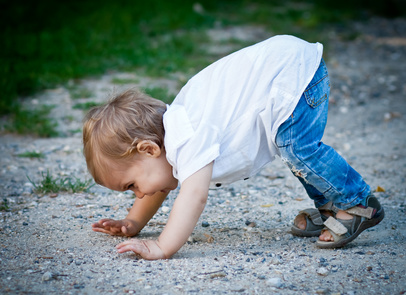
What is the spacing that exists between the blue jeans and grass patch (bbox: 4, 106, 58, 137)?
2.59 m

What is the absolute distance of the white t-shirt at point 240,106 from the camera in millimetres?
2303

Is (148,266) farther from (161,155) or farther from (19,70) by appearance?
(19,70)

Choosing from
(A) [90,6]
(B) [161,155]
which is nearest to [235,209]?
(B) [161,155]

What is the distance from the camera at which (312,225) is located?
9.21 ft

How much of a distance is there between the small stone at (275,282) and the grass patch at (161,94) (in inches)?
119

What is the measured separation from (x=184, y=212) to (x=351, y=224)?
866mm

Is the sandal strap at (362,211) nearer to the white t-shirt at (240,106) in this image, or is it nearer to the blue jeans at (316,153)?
the blue jeans at (316,153)

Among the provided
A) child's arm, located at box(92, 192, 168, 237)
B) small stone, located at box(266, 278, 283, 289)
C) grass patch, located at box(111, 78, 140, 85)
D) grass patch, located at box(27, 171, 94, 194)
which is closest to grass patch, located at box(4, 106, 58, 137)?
grass patch, located at box(111, 78, 140, 85)

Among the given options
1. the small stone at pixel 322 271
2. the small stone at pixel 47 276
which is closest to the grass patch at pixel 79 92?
the small stone at pixel 47 276

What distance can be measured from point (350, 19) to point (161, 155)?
902 cm

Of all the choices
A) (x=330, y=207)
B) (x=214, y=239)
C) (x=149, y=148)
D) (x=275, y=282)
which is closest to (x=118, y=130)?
(x=149, y=148)

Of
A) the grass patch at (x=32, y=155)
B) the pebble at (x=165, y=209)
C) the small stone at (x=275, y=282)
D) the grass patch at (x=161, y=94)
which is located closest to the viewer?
the small stone at (x=275, y=282)

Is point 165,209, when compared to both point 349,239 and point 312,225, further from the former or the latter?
point 349,239

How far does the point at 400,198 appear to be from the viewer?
3.38m
